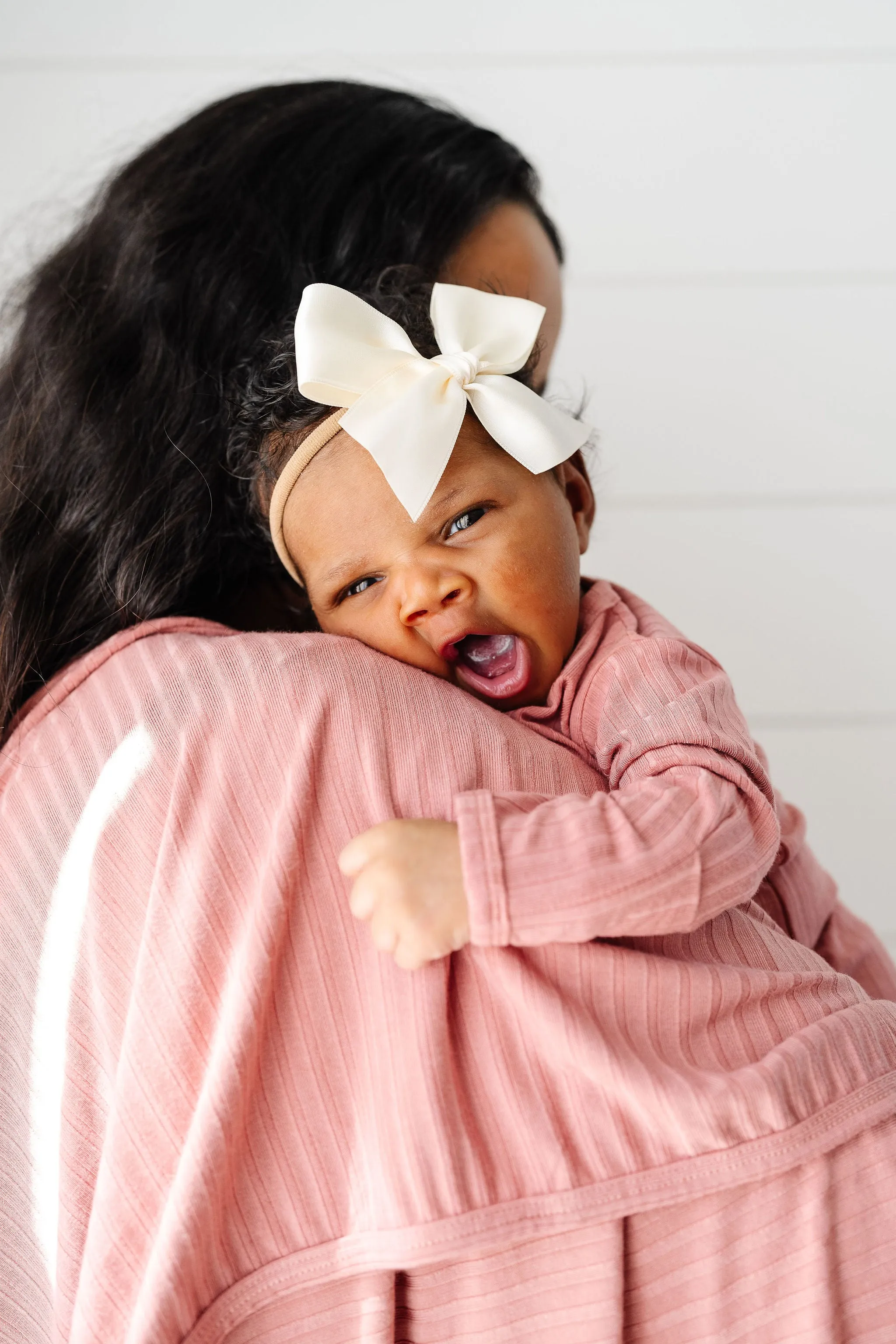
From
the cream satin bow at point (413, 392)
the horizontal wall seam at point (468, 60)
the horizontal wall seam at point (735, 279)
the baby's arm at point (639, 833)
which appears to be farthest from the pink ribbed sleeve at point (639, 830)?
the horizontal wall seam at point (468, 60)

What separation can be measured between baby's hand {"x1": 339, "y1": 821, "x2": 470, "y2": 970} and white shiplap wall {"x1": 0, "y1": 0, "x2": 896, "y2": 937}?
127 cm

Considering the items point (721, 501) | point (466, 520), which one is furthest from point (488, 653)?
point (721, 501)

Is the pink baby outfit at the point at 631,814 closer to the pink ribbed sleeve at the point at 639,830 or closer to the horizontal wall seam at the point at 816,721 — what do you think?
the pink ribbed sleeve at the point at 639,830

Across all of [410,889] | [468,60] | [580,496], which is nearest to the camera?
[410,889]

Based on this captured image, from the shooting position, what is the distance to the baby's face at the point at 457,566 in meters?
0.93

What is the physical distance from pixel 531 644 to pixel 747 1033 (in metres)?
0.37

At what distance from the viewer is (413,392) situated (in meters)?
0.90

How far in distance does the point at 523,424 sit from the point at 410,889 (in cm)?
44

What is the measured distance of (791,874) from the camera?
3.47ft

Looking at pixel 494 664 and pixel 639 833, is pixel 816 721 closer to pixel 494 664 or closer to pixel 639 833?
pixel 494 664

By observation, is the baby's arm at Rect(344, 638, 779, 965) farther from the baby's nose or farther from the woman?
the baby's nose

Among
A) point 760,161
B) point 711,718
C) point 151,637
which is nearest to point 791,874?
point 711,718

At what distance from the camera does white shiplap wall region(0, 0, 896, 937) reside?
1900 mm

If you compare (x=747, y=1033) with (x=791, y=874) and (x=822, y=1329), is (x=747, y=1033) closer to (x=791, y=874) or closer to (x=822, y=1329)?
(x=822, y=1329)
